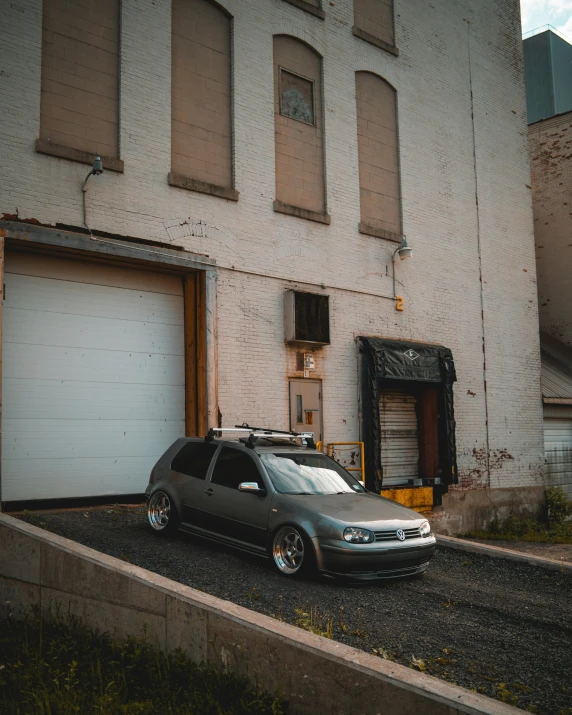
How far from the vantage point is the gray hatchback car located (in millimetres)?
8109

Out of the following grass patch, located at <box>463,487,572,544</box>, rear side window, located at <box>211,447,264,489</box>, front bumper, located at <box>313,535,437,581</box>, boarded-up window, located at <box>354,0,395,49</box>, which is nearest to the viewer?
front bumper, located at <box>313,535,437,581</box>

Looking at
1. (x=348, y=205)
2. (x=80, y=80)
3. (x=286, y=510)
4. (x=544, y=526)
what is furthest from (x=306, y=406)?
(x=544, y=526)

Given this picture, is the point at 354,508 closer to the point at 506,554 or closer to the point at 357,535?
the point at 357,535

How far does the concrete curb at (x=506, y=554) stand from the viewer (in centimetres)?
978

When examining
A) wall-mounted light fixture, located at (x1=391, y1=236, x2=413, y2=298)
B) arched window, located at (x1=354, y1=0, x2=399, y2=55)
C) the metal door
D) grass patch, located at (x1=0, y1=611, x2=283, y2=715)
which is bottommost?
grass patch, located at (x1=0, y1=611, x2=283, y2=715)

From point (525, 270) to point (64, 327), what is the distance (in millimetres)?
12871

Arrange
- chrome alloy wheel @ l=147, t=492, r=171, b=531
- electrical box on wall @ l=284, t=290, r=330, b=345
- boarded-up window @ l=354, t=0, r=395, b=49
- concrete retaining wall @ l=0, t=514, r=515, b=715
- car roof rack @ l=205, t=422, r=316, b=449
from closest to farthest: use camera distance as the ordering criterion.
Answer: concrete retaining wall @ l=0, t=514, r=515, b=715 < car roof rack @ l=205, t=422, r=316, b=449 < chrome alloy wheel @ l=147, t=492, r=171, b=531 < electrical box on wall @ l=284, t=290, r=330, b=345 < boarded-up window @ l=354, t=0, r=395, b=49

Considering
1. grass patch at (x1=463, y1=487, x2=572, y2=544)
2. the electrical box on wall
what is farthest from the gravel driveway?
grass patch at (x1=463, y1=487, x2=572, y2=544)

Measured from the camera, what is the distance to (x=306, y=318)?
14531 mm

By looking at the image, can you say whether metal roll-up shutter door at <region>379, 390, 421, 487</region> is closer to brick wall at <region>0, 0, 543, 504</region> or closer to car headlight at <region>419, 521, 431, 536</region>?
brick wall at <region>0, 0, 543, 504</region>

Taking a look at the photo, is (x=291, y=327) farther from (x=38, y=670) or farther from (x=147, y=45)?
(x=38, y=670)

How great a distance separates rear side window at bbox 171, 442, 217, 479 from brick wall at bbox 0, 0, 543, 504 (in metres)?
3.25

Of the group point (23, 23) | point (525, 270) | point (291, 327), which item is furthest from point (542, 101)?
point (23, 23)

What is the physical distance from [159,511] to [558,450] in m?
13.9
